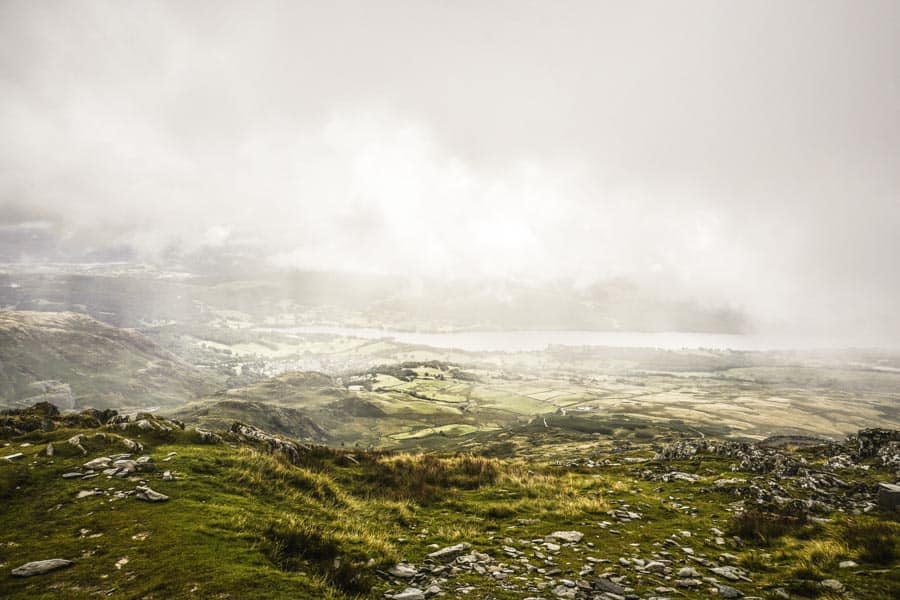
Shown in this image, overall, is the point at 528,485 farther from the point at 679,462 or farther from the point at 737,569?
the point at 679,462

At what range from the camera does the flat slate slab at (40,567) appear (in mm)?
6590

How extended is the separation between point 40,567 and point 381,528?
762 cm

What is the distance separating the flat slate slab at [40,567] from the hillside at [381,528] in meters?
0.07

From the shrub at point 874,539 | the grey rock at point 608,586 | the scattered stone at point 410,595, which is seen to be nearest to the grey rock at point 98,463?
the scattered stone at point 410,595

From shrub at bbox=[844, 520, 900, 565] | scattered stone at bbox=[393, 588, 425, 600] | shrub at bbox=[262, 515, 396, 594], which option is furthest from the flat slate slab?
shrub at bbox=[844, 520, 900, 565]

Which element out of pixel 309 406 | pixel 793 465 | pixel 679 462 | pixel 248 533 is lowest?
pixel 309 406

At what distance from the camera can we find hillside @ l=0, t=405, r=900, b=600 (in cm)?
757

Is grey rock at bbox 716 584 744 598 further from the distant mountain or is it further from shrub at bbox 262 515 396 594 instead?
the distant mountain

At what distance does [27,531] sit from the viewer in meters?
8.20

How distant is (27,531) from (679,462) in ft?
96.7

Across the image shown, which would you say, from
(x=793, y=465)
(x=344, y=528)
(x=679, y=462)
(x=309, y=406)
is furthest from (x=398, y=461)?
(x=309, y=406)

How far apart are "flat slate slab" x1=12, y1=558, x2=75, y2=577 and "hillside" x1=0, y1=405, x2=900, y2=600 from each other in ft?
0.25

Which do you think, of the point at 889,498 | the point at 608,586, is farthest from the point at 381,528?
the point at 889,498

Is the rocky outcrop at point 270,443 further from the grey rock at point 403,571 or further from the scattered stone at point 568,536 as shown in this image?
the scattered stone at point 568,536
